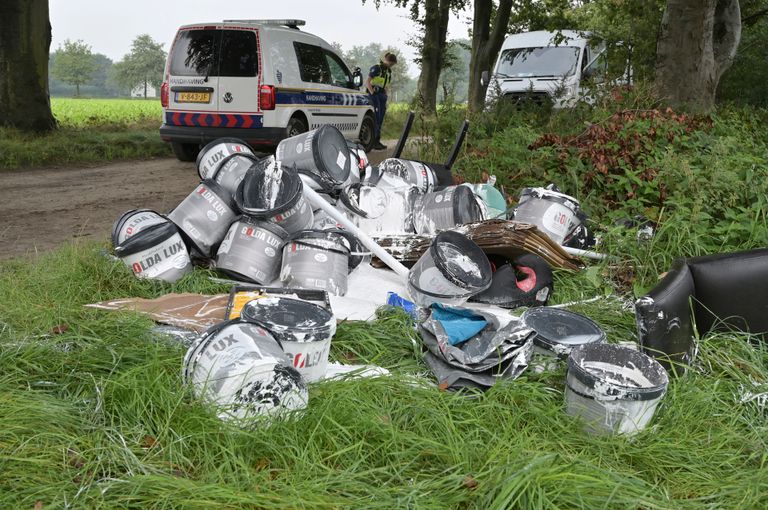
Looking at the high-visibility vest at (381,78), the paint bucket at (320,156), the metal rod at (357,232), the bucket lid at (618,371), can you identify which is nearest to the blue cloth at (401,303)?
the metal rod at (357,232)

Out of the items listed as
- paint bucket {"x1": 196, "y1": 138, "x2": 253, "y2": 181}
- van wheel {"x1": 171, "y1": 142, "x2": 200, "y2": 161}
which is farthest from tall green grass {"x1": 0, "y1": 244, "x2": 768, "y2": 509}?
van wheel {"x1": 171, "y1": 142, "x2": 200, "y2": 161}

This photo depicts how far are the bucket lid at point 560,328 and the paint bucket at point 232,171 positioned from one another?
2370 millimetres

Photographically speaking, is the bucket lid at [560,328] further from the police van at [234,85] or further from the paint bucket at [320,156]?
the police van at [234,85]

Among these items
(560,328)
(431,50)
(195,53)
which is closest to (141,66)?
(431,50)

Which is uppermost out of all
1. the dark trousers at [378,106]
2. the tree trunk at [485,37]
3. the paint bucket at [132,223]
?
the tree trunk at [485,37]

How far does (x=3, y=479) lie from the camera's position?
7.01ft

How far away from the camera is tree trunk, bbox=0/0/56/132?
1119 centimetres

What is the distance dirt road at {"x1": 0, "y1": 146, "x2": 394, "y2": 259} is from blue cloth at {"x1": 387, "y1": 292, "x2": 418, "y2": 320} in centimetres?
296

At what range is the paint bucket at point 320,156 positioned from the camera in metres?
5.14

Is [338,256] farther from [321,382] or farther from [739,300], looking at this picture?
[739,300]

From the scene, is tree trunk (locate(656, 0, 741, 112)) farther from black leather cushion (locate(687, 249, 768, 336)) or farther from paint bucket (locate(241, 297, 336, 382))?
paint bucket (locate(241, 297, 336, 382))

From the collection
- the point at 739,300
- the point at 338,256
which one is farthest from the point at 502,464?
the point at 338,256

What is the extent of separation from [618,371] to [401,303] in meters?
1.46

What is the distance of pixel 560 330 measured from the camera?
11.1 ft
